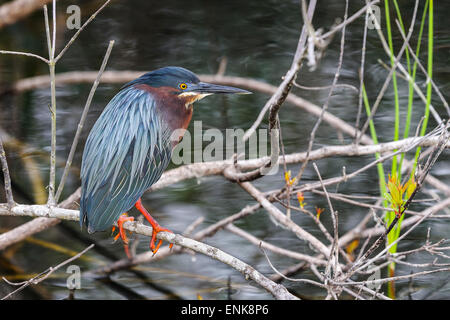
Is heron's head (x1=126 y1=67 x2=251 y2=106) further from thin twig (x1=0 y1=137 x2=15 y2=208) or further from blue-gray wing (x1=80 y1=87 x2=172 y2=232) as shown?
thin twig (x1=0 y1=137 x2=15 y2=208)

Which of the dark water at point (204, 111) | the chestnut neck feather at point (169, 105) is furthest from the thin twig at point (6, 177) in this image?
the dark water at point (204, 111)

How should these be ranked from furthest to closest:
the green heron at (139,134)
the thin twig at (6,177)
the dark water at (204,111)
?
Answer: the dark water at (204,111) → the green heron at (139,134) → the thin twig at (6,177)

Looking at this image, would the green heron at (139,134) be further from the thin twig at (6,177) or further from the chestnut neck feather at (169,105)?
the thin twig at (6,177)

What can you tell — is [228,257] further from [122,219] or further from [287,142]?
[287,142]

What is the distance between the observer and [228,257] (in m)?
1.74

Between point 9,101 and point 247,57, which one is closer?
point 9,101

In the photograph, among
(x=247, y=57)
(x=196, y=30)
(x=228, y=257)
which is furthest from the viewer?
(x=196, y=30)

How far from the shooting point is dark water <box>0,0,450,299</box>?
10.1 ft

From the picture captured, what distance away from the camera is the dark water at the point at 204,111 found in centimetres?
308

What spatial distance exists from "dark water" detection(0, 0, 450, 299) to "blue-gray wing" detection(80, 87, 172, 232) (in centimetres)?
116

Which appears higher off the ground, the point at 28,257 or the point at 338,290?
the point at 338,290
